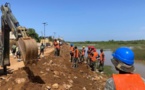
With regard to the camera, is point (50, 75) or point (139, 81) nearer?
point (139, 81)

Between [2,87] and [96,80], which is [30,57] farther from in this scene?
[96,80]

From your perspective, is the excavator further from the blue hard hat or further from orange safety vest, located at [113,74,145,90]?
orange safety vest, located at [113,74,145,90]

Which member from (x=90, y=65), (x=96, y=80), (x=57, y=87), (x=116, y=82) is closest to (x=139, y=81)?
(x=116, y=82)

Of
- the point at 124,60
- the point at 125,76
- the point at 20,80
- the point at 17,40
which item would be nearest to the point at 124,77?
the point at 125,76

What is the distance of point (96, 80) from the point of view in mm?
16875

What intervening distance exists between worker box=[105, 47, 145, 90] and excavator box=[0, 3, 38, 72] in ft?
20.6

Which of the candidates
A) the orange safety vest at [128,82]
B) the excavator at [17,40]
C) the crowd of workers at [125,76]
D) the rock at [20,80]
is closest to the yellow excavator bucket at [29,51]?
the excavator at [17,40]

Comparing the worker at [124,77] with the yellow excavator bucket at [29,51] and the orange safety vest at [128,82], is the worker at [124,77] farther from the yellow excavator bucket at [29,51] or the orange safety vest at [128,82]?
the yellow excavator bucket at [29,51]

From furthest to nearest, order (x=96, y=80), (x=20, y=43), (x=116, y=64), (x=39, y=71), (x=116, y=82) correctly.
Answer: (x=96, y=80) < (x=39, y=71) < (x=20, y=43) < (x=116, y=64) < (x=116, y=82)

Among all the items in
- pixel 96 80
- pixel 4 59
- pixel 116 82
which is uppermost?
pixel 116 82

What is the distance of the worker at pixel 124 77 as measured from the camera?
2.80 metres

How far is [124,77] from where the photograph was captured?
2.85 m

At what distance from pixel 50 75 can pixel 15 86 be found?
2.48 m

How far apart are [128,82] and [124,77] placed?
0.23 feet
